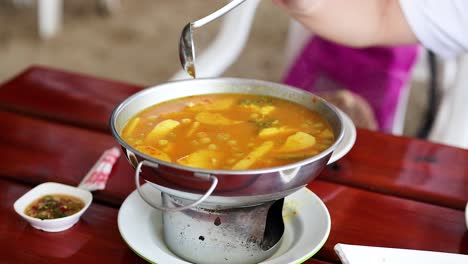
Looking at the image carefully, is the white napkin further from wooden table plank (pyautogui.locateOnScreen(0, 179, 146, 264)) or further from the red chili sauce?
the red chili sauce

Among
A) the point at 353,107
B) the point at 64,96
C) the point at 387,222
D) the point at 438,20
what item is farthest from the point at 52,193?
the point at 353,107

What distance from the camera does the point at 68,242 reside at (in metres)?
0.92

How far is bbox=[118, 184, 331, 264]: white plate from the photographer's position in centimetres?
86

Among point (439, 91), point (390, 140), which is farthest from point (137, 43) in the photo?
point (390, 140)

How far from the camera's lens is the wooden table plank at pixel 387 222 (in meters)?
0.98

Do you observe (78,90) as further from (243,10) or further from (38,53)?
(38,53)

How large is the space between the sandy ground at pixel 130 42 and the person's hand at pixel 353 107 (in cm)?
95

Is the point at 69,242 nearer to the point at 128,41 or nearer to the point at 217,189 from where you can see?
the point at 217,189

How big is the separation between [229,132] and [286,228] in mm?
164

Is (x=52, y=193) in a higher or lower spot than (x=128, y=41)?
higher

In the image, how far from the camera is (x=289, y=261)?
850 millimetres

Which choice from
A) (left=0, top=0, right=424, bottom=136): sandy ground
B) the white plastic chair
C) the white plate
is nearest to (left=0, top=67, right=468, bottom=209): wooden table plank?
the white plate

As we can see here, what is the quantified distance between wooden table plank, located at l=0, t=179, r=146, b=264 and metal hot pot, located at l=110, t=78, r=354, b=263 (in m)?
0.08

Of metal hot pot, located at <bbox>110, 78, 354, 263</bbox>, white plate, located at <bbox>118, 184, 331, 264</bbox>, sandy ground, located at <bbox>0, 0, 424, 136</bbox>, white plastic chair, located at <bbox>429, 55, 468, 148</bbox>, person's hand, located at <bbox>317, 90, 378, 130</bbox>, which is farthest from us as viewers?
sandy ground, located at <bbox>0, 0, 424, 136</bbox>
